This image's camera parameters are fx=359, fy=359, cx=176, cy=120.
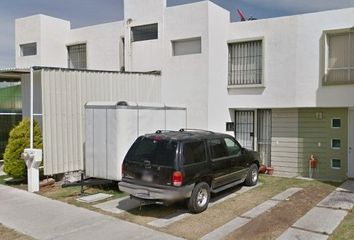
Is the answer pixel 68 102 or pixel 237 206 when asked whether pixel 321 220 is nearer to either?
pixel 237 206

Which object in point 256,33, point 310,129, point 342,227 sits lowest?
point 342,227

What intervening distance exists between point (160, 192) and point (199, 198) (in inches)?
42.3

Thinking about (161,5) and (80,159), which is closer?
(80,159)

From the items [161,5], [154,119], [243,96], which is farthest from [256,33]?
[154,119]

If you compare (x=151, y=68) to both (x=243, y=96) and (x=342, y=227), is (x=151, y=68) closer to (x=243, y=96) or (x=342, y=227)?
(x=243, y=96)

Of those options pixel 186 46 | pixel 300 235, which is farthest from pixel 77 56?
pixel 300 235

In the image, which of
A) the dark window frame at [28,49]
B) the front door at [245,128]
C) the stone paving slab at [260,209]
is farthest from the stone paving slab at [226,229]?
the dark window frame at [28,49]

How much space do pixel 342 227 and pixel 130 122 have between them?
5.94 meters

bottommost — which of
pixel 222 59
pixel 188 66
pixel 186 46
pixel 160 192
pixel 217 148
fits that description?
pixel 160 192

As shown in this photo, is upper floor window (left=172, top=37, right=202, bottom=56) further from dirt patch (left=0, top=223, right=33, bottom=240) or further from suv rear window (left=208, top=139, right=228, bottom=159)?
dirt patch (left=0, top=223, right=33, bottom=240)

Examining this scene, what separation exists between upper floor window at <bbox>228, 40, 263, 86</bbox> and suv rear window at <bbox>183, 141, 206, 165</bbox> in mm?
5858

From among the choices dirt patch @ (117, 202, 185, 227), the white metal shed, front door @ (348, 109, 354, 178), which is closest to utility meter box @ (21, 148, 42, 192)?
the white metal shed

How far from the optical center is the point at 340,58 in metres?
12.0

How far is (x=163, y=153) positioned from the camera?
796 centimetres
